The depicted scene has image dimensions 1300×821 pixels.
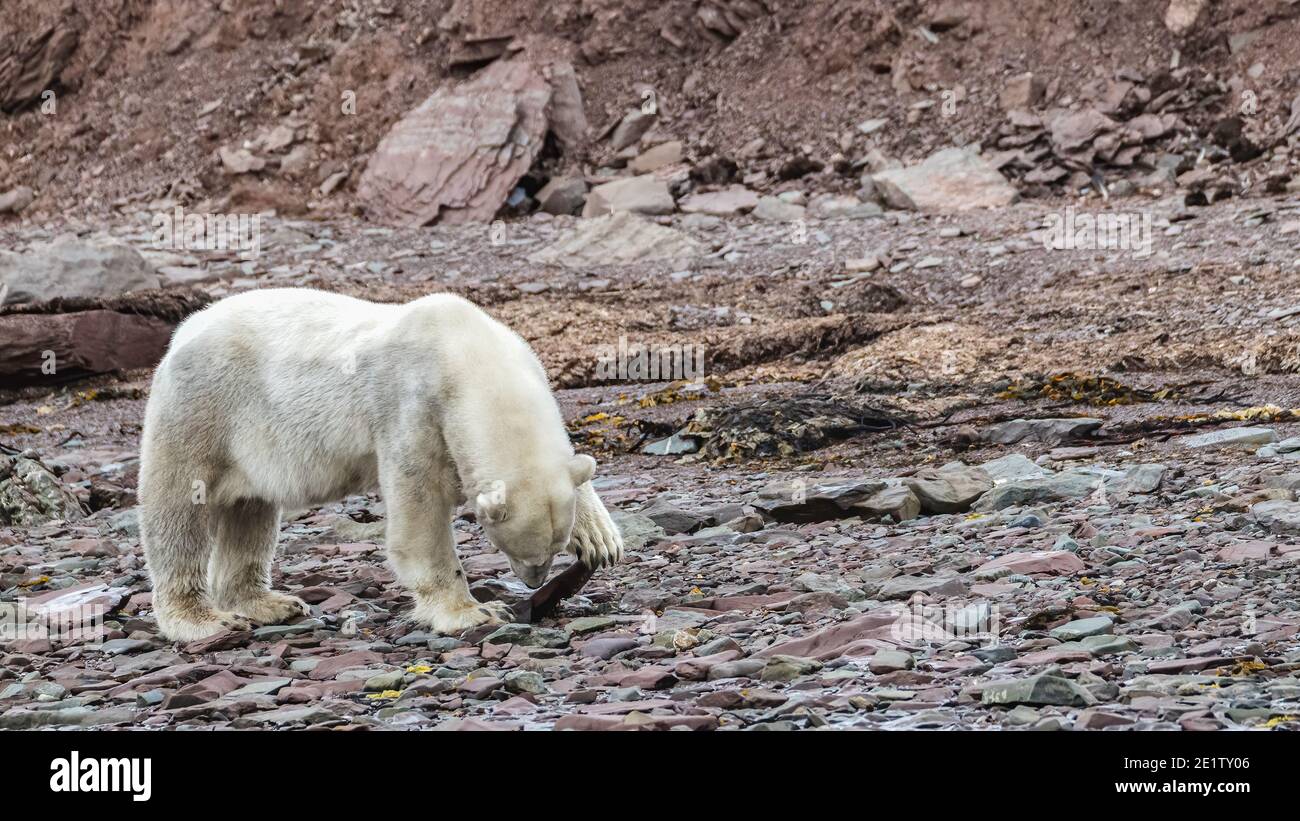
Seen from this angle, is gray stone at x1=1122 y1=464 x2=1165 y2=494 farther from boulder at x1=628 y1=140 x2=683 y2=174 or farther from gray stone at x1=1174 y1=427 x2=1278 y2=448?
boulder at x1=628 y1=140 x2=683 y2=174

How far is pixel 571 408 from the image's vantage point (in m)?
11.8

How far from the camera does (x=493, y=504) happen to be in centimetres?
511

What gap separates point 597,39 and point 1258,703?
22.2 metres

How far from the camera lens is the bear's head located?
516cm

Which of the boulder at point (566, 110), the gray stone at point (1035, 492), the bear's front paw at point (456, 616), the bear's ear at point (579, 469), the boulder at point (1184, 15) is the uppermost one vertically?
the boulder at point (1184, 15)

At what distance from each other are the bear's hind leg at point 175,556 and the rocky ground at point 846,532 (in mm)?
180

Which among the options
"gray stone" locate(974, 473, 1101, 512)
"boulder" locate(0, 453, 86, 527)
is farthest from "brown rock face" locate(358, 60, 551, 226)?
"gray stone" locate(974, 473, 1101, 512)

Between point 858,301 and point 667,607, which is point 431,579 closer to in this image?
point 667,607

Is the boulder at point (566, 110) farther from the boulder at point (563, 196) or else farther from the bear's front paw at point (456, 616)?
the bear's front paw at point (456, 616)

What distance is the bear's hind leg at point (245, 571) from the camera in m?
6.23

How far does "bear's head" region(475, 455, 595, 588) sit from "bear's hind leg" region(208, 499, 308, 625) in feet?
4.74

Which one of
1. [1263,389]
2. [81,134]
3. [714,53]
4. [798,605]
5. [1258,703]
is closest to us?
[1258,703]

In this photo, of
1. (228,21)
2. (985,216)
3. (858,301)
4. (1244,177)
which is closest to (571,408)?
(858,301)
